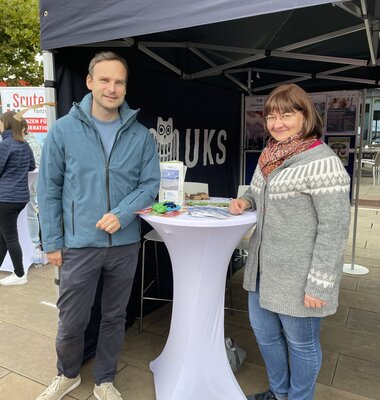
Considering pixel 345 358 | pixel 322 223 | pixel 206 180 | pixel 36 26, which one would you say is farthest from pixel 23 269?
pixel 36 26

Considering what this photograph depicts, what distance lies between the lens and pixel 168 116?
3.19 m

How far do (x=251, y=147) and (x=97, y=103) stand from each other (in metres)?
2.94

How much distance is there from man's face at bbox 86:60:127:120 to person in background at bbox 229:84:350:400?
71cm

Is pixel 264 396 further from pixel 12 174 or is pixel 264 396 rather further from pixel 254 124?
pixel 254 124

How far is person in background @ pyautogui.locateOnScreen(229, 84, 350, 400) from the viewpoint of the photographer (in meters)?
1.59

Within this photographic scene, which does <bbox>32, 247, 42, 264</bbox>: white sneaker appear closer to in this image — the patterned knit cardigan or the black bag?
the black bag

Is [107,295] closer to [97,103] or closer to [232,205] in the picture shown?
[232,205]

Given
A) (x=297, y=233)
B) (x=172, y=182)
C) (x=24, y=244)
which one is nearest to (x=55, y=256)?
(x=172, y=182)

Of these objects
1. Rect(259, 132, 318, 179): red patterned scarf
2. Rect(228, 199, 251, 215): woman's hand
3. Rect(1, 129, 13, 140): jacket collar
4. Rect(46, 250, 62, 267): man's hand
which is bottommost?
Rect(46, 250, 62, 267): man's hand

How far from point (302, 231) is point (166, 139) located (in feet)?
5.79

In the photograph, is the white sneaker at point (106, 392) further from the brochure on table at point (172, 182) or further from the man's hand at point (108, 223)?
the brochure on table at point (172, 182)

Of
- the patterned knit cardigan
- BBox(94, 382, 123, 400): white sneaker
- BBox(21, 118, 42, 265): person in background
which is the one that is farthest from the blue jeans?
BBox(21, 118, 42, 265): person in background

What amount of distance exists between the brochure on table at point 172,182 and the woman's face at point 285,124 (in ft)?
2.06

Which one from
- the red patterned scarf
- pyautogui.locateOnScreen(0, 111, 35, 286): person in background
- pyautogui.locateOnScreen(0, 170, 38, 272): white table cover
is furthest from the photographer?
pyautogui.locateOnScreen(0, 170, 38, 272): white table cover
